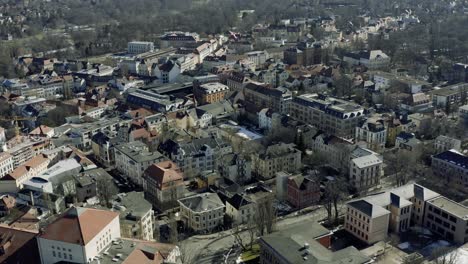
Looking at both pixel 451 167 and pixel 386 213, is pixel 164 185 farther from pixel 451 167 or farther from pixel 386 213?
pixel 451 167

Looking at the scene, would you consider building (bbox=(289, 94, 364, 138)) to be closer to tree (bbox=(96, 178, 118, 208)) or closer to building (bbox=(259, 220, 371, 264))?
building (bbox=(259, 220, 371, 264))

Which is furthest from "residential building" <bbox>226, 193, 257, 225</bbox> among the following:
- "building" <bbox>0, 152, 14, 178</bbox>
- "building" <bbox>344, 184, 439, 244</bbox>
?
"building" <bbox>0, 152, 14, 178</bbox>

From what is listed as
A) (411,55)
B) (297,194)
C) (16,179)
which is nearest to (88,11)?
(411,55)

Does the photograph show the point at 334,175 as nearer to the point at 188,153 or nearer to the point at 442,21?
the point at 188,153

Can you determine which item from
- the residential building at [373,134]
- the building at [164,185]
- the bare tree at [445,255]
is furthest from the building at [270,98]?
the bare tree at [445,255]

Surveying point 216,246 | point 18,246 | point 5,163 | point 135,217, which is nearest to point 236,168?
point 216,246

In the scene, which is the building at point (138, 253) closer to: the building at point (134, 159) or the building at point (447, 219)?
the building at point (134, 159)
